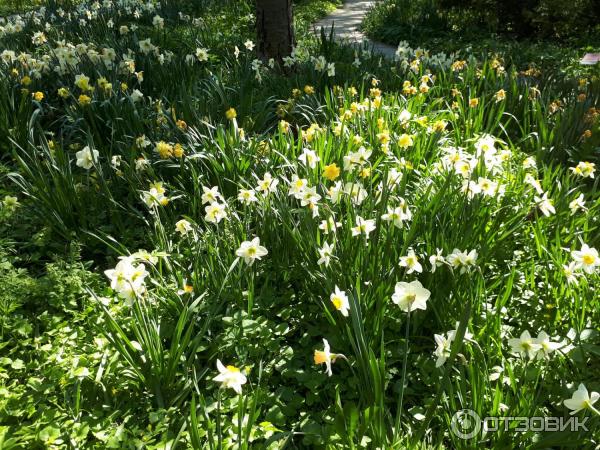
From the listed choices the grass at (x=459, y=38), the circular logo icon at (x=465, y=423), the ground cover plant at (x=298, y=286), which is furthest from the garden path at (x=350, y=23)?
the circular logo icon at (x=465, y=423)

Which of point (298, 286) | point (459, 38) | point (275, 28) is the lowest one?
point (298, 286)

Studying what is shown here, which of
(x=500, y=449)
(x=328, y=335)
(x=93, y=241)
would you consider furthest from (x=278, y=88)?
(x=500, y=449)

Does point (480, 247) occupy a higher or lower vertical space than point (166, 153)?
lower

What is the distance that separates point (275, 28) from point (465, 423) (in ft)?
13.4

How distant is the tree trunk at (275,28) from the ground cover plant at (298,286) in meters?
1.62

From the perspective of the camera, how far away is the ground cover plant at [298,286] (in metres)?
1.49

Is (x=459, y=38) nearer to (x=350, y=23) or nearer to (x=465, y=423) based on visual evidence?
(x=350, y=23)

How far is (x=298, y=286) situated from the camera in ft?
6.93

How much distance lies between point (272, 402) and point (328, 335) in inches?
12.7

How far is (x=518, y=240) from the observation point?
2258 millimetres

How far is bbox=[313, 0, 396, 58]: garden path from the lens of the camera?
26.3 feet

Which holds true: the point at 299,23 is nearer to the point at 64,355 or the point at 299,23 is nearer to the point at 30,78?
the point at 30,78

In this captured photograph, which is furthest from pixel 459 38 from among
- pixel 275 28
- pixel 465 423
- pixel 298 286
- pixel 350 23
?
pixel 465 423

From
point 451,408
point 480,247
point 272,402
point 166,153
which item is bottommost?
point 272,402
